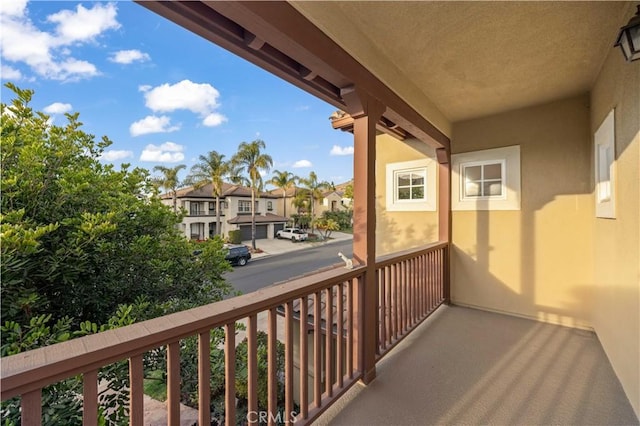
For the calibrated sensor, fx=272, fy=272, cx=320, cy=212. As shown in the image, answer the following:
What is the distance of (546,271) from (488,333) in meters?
1.18

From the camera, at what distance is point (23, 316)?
1.71 metres

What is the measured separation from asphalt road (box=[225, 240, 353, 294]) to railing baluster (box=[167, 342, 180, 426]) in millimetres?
7919

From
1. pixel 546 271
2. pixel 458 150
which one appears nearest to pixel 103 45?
pixel 458 150

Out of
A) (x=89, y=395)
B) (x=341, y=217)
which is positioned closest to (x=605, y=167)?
(x=89, y=395)

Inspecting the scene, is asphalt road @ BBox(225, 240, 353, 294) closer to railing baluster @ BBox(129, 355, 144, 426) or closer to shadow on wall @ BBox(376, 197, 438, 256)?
shadow on wall @ BBox(376, 197, 438, 256)


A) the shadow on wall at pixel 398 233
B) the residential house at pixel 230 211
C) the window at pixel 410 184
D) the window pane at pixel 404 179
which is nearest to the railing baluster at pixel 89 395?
the shadow on wall at pixel 398 233

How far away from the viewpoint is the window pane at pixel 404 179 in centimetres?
455

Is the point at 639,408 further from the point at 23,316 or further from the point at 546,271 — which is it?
the point at 23,316

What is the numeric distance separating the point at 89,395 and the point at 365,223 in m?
1.80

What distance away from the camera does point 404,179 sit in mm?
4617

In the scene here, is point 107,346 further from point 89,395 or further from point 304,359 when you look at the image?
point 304,359

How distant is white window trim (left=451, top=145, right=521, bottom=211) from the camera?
364cm

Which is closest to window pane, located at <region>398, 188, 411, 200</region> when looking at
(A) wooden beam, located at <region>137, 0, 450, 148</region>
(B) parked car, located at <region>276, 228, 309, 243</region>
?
(A) wooden beam, located at <region>137, 0, 450, 148</region>

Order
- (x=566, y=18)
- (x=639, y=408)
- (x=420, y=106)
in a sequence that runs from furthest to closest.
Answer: (x=420, y=106), (x=566, y=18), (x=639, y=408)
